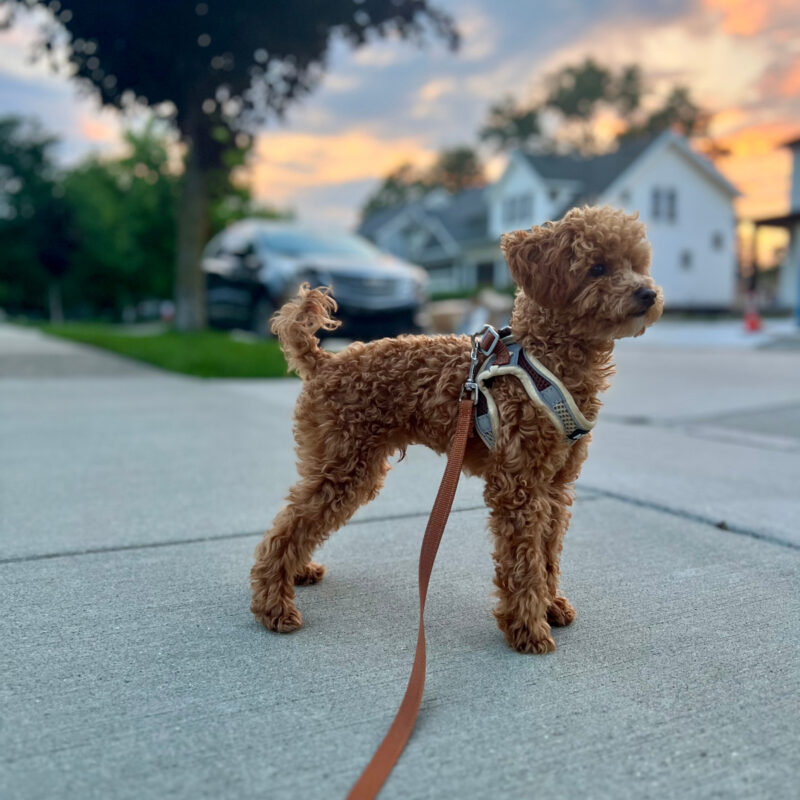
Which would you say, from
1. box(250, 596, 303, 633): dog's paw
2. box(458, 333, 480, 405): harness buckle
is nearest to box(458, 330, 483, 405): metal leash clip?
box(458, 333, 480, 405): harness buckle

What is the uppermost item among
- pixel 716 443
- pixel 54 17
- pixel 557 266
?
pixel 54 17

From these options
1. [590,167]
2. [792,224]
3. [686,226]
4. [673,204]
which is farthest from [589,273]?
[590,167]

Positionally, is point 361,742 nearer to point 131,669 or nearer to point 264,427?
point 131,669

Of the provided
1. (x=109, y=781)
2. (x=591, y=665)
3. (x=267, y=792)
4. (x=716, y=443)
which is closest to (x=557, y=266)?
(x=591, y=665)

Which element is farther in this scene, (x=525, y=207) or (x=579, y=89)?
(x=579, y=89)

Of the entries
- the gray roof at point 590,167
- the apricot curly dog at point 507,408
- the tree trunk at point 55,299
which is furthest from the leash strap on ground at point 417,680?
the tree trunk at point 55,299

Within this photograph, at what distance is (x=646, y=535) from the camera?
3.78 meters

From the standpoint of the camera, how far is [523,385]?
2.63m

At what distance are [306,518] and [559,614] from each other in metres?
0.97

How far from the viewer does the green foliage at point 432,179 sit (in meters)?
73.3

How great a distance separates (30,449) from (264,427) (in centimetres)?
192

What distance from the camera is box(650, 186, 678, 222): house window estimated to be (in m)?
40.0

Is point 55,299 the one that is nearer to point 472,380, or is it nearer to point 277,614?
point 277,614

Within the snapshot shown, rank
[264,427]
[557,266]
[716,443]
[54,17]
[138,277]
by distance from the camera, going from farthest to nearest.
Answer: [138,277], [54,17], [264,427], [716,443], [557,266]
